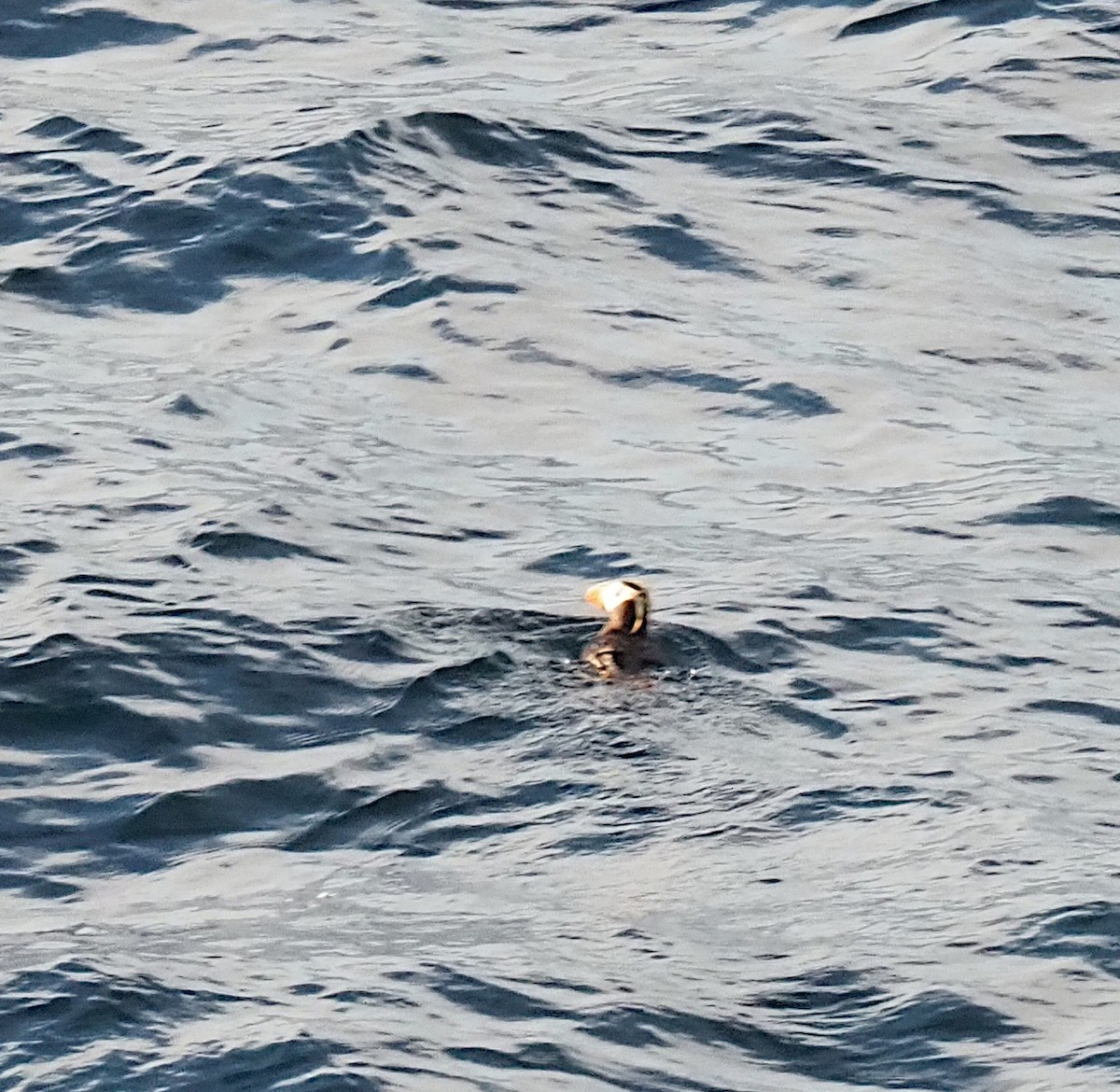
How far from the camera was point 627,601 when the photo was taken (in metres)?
9.45

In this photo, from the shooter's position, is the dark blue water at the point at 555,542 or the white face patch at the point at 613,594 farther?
the white face patch at the point at 613,594

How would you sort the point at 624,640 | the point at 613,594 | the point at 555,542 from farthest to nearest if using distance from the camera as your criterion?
the point at 555,542, the point at 613,594, the point at 624,640

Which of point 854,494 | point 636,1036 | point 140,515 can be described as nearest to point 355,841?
point 636,1036

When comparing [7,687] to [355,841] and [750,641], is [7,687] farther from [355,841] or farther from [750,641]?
[750,641]

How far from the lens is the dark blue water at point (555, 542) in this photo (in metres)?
7.25

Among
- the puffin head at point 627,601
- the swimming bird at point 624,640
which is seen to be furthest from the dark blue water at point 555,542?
the puffin head at point 627,601

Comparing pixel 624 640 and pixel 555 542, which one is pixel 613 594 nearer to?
pixel 624 640

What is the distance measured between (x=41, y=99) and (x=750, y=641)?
27.1 ft

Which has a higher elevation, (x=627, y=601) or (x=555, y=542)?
(x=627, y=601)

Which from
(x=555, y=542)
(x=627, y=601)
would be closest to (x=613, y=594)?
(x=627, y=601)

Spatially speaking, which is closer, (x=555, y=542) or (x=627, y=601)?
(x=627, y=601)

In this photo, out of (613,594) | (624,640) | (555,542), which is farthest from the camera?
(555,542)

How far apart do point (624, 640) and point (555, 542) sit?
1.52 meters

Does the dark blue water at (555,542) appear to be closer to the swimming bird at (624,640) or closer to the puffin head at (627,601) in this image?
the swimming bird at (624,640)
